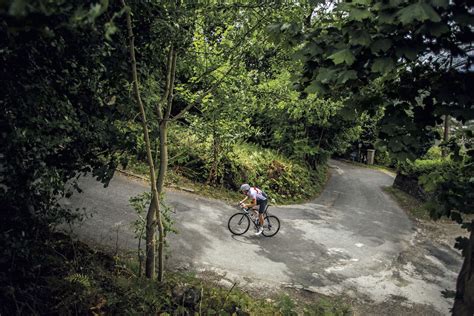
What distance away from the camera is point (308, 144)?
1819 cm

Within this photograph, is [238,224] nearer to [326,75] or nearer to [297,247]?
[297,247]

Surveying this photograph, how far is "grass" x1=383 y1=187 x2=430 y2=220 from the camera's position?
1498cm

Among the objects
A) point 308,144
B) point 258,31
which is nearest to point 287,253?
point 258,31

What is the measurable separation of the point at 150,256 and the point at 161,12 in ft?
12.3

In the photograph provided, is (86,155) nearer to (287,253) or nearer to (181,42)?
(181,42)

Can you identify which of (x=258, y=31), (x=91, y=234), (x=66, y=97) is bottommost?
(x=91, y=234)

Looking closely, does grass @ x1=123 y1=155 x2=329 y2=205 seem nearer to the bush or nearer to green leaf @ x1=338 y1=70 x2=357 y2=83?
the bush

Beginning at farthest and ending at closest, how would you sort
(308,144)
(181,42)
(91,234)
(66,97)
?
(308,144), (91,234), (181,42), (66,97)

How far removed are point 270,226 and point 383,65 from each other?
27.1 ft

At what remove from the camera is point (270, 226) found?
1037 centimetres

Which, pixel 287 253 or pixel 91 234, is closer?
pixel 91 234

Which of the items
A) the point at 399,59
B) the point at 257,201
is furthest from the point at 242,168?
the point at 399,59

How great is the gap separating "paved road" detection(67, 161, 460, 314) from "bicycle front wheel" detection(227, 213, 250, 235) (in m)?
0.24

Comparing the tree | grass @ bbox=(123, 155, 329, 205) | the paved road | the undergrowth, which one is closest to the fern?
the undergrowth
